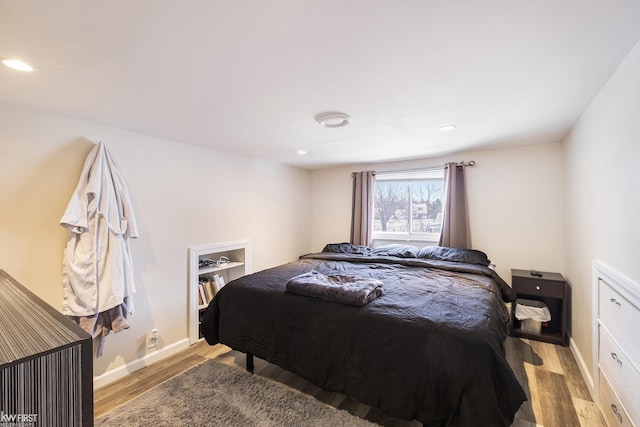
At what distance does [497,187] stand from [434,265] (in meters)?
1.40

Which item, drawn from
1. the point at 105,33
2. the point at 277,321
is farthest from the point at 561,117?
the point at 105,33

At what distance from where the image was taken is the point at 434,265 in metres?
2.86

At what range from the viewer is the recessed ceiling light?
1331 mm

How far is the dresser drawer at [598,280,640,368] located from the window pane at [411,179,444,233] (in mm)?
2030

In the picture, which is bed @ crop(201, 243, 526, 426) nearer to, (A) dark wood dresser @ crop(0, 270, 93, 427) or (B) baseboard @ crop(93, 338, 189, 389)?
(B) baseboard @ crop(93, 338, 189, 389)

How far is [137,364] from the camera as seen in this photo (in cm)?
250

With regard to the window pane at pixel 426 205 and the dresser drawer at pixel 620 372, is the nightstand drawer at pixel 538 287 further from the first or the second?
the window pane at pixel 426 205

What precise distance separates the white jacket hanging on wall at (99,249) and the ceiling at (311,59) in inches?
19.4

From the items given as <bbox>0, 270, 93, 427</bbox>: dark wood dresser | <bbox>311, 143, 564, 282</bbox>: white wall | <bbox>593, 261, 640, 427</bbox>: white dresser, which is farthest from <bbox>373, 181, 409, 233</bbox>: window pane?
<bbox>0, 270, 93, 427</bbox>: dark wood dresser

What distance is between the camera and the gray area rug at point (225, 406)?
181cm

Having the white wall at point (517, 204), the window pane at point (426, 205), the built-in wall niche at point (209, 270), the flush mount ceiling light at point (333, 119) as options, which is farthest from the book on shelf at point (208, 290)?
the white wall at point (517, 204)

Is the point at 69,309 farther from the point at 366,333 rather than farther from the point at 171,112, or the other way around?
the point at 366,333

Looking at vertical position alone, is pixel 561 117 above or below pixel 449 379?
above

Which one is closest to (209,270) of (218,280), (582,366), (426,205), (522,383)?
(218,280)
